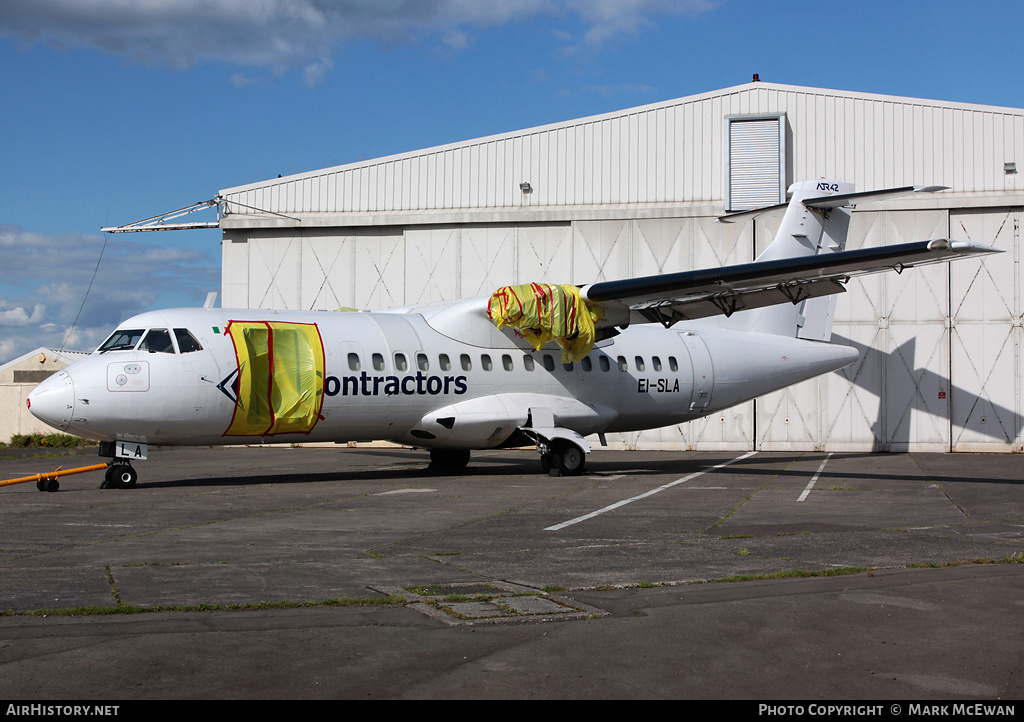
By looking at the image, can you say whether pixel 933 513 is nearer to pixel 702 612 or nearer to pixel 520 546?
pixel 520 546

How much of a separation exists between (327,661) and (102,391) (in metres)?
11.7

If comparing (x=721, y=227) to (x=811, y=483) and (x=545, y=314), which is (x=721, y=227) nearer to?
(x=545, y=314)

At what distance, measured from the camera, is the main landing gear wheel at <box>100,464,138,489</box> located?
1619cm

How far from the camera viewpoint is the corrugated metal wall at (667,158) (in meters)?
29.4

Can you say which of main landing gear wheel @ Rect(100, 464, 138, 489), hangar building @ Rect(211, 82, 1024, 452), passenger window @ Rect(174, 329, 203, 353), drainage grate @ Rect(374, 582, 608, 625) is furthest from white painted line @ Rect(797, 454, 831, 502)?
main landing gear wheel @ Rect(100, 464, 138, 489)

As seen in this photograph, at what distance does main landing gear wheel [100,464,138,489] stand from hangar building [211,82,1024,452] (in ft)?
54.8

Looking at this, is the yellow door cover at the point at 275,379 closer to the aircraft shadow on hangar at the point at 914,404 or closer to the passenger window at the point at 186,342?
the passenger window at the point at 186,342

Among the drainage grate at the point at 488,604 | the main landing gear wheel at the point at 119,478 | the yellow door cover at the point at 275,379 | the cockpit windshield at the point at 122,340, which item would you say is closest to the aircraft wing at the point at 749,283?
the yellow door cover at the point at 275,379

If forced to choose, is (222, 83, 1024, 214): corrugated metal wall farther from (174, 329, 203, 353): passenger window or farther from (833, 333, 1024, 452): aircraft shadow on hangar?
(174, 329, 203, 353): passenger window

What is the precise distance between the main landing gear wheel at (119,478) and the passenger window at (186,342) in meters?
2.39

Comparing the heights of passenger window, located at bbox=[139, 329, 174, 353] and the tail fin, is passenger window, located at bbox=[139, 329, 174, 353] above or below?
below

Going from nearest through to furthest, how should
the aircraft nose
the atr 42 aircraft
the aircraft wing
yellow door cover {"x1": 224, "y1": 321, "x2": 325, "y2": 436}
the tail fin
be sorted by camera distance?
the aircraft nose, the atr 42 aircraft, the aircraft wing, yellow door cover {"x1": 224, "y1": 321, "x2": 325, "y2": 436}, the tail fin
